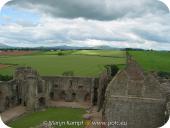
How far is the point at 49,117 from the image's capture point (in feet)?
98.2

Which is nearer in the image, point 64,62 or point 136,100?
point 136,100

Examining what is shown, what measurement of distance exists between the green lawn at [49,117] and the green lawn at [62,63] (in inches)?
436

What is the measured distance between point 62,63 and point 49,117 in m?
17.5

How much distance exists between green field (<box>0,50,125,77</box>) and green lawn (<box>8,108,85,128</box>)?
1098 cm

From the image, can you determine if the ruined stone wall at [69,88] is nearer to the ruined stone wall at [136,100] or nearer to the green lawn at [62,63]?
the green lawn at [62,63]

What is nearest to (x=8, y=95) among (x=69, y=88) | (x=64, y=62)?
(x=69, y=88)

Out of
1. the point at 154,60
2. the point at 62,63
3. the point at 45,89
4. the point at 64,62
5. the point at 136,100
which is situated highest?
the point at 154,60

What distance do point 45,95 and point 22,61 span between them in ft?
33.4

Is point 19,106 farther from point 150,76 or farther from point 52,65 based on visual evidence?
point 150,76

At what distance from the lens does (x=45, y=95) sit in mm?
35781

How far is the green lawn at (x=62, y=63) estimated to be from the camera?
144ft

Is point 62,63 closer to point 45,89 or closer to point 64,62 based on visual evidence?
point 64,62

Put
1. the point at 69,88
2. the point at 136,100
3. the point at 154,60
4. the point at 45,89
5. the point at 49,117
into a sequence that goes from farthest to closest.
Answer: the point at 69,88
the point at 154,60
the point at 45,89
the point at 49,117
the point at 136,100

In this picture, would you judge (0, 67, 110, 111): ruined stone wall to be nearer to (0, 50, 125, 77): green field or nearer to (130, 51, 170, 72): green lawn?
(0, 50, 125, 77): green field
